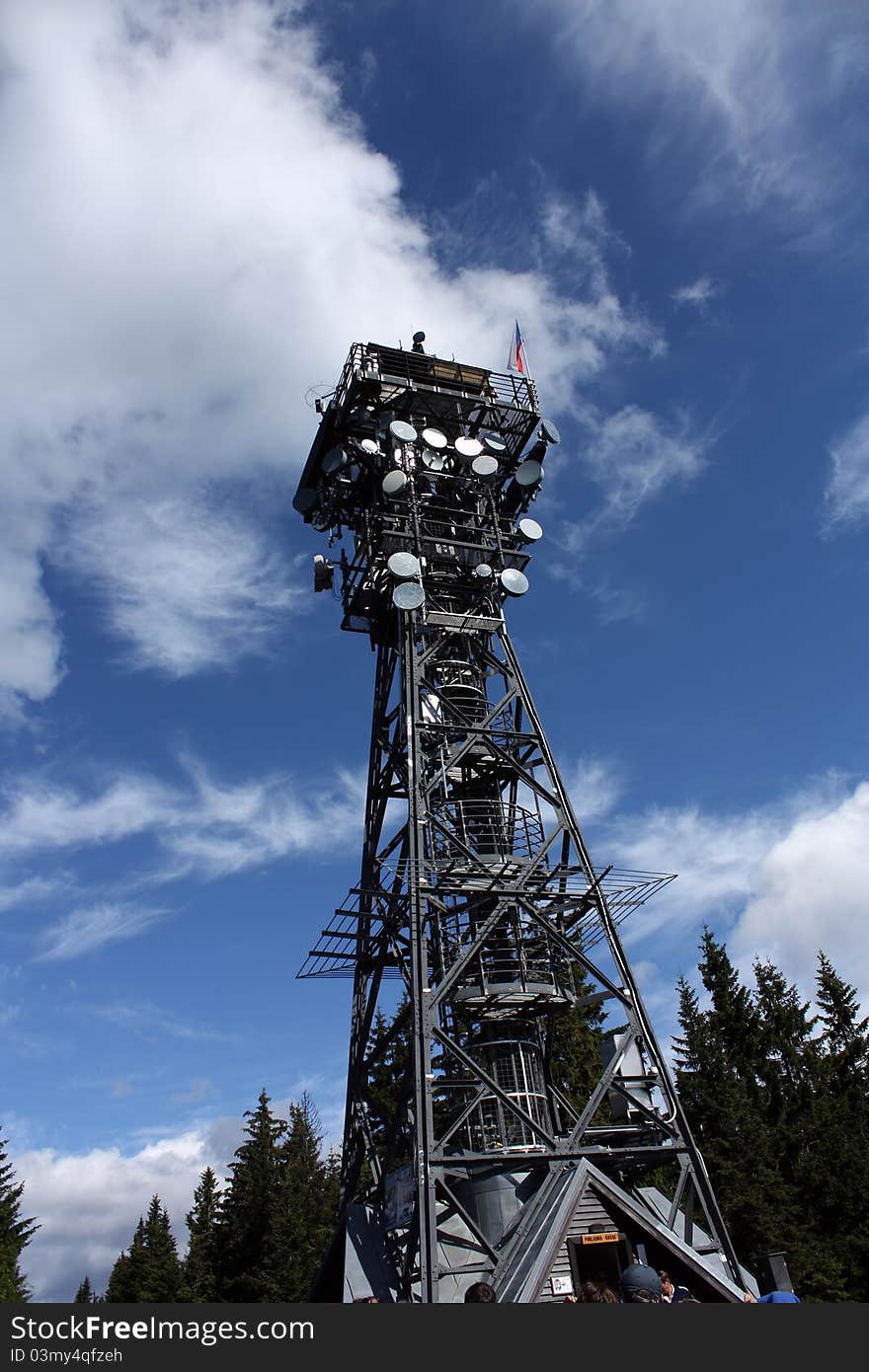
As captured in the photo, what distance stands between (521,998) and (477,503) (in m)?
16.8

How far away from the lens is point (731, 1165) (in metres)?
38.3

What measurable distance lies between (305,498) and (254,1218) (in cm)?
4169

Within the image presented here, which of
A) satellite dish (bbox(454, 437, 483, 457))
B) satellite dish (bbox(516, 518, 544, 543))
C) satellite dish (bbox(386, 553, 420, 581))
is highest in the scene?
satellite dish (bbox(454, 437, 483, 457))

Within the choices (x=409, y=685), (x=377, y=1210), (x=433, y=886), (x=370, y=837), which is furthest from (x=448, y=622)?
(x=377, y=1210)

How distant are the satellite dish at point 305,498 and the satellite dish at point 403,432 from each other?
4.21 metres

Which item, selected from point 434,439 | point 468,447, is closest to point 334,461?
point 434,439

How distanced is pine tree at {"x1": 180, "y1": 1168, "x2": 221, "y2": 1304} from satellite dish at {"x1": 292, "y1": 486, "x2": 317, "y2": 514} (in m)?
42.0

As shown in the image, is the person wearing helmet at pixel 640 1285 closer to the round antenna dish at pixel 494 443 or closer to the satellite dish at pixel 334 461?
the satellite dish at pixel 334 461

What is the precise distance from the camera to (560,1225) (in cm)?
1642

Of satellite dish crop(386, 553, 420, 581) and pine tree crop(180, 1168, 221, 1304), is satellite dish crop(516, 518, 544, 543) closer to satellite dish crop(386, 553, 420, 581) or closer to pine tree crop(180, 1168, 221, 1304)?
satellite dish crop(386, 553, 420, 581)

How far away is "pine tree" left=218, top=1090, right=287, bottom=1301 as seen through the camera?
1715 inches

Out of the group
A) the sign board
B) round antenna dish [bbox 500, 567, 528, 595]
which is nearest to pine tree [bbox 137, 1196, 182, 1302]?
the sign board

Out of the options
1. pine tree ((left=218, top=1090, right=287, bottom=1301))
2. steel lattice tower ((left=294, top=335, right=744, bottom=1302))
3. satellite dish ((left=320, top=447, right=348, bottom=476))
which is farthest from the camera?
pine tree ((left=218, top=1090, right=287, bottom=1301))

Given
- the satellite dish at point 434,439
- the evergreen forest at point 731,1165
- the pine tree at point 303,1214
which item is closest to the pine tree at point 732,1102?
the evergreen forest at point 731,1165
